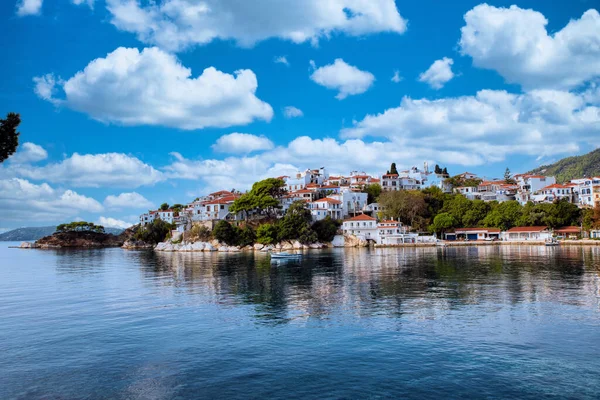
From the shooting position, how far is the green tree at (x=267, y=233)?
291 feet

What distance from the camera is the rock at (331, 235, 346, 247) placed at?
308ft

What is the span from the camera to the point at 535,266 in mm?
43500

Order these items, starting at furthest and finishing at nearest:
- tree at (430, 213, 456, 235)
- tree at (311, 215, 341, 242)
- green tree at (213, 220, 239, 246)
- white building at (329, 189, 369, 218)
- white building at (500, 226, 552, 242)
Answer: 1. white building at (329, 189, 369, 218)
2. tree at (430, 213, 456, 235)
3. tree at (311, 215, 341, 242)
4. green tree at (213, 220, 239, 246)
5. white building at (500, 226, 552, 242)

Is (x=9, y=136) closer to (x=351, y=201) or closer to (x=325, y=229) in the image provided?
(x=325, y=229)

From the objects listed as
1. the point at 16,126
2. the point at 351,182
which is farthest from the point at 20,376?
the point at 351,182

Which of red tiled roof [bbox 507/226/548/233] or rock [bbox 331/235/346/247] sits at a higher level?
red tiled roof [bbox 507/226/548/233]

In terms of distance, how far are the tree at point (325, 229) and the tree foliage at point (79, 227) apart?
83.3 meters

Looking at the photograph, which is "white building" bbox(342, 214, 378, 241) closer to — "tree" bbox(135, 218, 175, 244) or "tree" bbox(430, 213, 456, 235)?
"tree" bbox(430, 213, 456, 235)

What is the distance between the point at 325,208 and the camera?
324ft

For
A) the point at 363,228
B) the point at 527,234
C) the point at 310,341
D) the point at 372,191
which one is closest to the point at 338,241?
the point at 363,228

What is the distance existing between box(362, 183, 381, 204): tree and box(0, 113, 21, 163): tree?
99.0 m

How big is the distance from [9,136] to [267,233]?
73823mm

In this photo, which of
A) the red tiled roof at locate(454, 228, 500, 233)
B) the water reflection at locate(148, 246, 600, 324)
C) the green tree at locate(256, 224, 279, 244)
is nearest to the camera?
the water reflection at locate(148, 246, 600, 324)

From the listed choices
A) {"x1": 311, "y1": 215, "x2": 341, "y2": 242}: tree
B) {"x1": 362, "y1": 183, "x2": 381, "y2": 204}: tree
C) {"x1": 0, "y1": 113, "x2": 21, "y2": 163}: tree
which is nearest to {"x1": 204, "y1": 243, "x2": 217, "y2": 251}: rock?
{"x1": 311, "y1": 215, "x2": 341, "y2": 242}: tree
